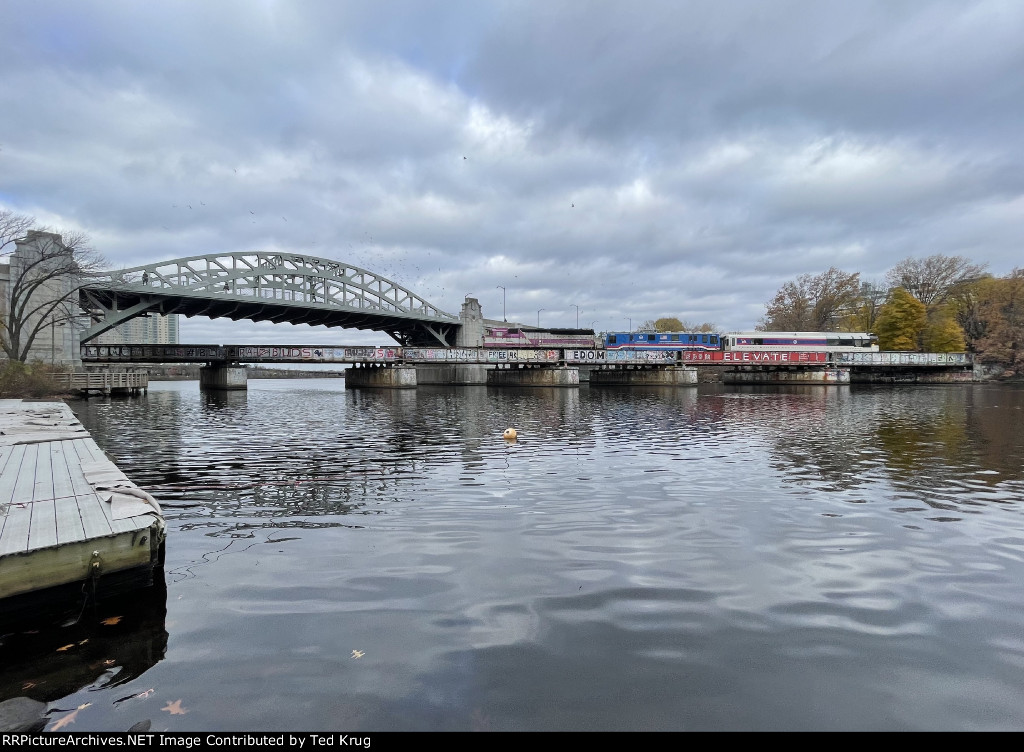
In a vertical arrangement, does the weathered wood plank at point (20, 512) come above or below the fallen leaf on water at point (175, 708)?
above

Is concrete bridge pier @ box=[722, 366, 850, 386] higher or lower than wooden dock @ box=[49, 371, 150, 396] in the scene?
lower

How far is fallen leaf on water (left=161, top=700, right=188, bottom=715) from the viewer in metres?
4.33

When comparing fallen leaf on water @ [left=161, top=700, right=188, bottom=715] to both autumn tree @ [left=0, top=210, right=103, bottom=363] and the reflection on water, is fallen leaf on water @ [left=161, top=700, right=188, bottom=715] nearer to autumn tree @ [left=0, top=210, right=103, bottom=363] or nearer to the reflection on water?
the reflection on water

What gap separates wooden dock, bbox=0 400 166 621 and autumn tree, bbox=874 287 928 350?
4751 inches

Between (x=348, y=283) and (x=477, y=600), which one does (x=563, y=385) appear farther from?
(x=477, y=600)

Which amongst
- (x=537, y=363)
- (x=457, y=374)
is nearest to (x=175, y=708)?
(x=537, y=363)

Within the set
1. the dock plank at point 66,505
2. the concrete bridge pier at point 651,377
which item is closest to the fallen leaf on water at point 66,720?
the dock plank at point 66,505

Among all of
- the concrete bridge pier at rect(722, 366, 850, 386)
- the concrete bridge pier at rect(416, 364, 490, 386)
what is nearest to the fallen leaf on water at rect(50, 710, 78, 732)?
the concrete bridge pier at rect(416, 364, 490, 386)

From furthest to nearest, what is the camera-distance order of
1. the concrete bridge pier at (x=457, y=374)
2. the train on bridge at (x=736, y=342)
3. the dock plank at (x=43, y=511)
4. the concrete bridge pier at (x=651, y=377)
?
the concrete bridge pier at (x=457, y=374), the train on bridge at (x=736, y=342), the concrete bridge pier at (x=651, y=377), the dock plank at (x=43, y=511)

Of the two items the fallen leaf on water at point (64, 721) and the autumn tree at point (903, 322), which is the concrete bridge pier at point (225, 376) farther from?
the autumn tree at point (903, 322)

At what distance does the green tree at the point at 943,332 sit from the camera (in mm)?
96438

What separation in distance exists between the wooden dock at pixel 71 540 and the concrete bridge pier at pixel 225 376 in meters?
72.4

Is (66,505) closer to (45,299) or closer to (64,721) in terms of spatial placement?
(64,721)

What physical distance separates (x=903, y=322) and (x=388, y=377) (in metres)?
93.3
